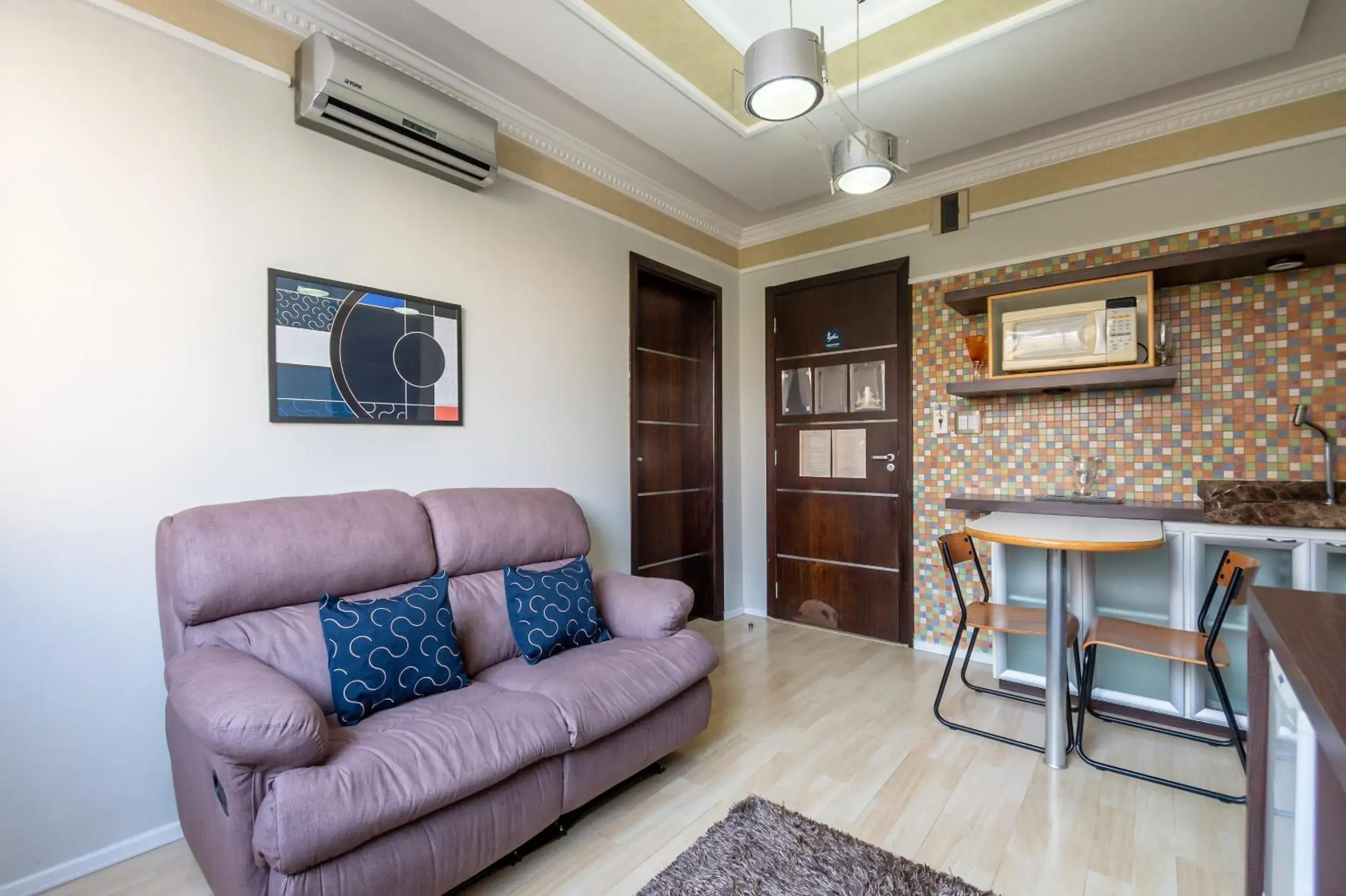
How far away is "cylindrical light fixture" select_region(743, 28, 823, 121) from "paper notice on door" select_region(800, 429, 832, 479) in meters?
2.49

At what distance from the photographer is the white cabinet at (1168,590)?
2.38 meters

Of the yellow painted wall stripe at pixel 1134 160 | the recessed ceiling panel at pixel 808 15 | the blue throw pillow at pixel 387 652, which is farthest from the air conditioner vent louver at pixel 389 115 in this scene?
the yellow painted wall stripe at pixel 1134 160

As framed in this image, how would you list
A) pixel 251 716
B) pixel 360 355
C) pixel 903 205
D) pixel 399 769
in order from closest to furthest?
pixel 251 716 < pixel 399 769 < pixel 360 355 < pixel 903 205

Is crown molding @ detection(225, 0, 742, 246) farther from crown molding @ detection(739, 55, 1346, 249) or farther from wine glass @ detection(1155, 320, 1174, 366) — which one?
wine glass @ detection(1155, 320, 1174, 366)

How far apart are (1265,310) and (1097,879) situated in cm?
258

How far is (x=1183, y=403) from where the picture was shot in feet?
9.51

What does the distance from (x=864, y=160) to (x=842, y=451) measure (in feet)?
6.94

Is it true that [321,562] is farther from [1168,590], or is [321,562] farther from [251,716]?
[1168,590]

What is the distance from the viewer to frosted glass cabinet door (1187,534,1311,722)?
244 centimetres

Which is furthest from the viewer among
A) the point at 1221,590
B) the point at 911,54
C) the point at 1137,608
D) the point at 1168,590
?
the point at 1137,608

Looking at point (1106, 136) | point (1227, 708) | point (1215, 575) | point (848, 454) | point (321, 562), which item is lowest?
point (1227, 708)

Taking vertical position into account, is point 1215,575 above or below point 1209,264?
below

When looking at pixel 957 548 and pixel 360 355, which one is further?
pixel 957 548

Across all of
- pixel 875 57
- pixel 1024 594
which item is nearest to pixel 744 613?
pixel 1024 594
